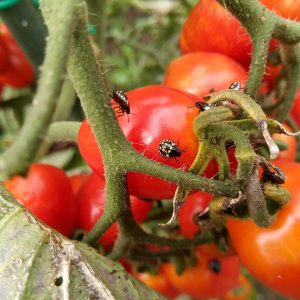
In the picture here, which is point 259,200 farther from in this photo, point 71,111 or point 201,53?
point 71,111

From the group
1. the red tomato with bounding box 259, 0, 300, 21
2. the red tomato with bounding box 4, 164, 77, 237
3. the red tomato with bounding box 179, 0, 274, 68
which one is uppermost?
the red tomato with bounding box 259, 0, 300, 21

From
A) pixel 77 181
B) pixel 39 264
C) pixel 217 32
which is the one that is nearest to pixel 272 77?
pixel 217 32

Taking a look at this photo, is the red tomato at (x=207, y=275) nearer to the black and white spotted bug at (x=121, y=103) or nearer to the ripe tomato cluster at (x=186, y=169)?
the ripe tomato cluster at (x=186, y=169)

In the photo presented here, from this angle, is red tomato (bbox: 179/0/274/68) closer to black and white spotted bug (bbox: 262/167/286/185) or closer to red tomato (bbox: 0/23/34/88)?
black and white spotted bug (bbox: 262/167/286/185)

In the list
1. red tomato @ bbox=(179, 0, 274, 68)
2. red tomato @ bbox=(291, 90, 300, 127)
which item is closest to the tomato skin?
red tomato @ bbox=(179, 0, 274, 68)

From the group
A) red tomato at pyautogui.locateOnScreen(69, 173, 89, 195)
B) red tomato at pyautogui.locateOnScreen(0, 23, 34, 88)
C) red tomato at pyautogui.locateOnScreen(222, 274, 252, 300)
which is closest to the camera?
red tomato at pyautogui.locateOnScreen(69, 173, 89, 195)

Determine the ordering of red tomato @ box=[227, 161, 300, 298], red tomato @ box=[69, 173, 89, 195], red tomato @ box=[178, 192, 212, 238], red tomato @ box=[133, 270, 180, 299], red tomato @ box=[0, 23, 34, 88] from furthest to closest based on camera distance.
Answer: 1. red tomato @ box=[0, 23, 34, 88]
2. red tomato @ box=[133, 270, 180, 299]
3. red tomato @ box=[69, 173, 89, 195]
4. red tomato @ box=[178, 192, 212, 238]
5. red tomato @ box=[227, 161, 300, 298]

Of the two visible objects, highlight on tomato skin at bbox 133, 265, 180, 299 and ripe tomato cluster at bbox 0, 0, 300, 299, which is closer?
ripe tomato cluster at bbox 0, 0, 300, 299

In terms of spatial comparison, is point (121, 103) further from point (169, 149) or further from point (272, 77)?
point (272, 77)
